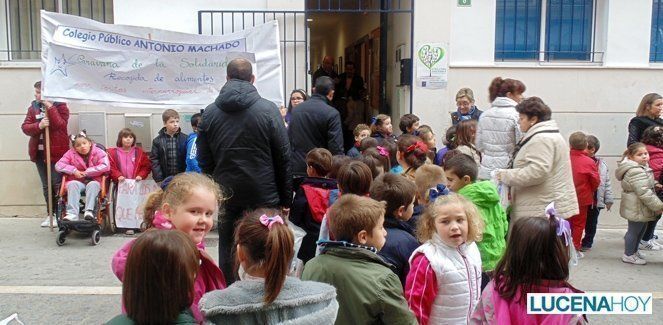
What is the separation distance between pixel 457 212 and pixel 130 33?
220 inches

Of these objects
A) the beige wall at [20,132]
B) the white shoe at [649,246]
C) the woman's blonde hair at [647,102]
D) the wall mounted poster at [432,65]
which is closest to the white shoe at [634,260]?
the white shoe at [649,246]

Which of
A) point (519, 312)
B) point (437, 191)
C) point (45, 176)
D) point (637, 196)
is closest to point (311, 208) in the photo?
point (437, 191)

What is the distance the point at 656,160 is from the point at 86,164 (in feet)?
20.9

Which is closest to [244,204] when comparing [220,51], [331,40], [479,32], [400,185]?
[400,185]

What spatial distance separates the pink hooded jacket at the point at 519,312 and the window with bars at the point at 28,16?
753cm

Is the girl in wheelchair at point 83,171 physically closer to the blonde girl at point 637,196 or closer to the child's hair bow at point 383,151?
the child's hair bow at point 383,151

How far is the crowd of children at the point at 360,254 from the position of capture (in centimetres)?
219

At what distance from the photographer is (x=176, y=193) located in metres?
2.97

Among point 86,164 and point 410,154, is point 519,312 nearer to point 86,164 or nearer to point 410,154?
point 410,154

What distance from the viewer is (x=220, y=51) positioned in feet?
25.3

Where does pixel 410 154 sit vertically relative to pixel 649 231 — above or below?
above

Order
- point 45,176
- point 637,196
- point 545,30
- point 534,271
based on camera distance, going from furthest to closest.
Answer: point 545,30, point 45,176, point 637,196, point 534,271

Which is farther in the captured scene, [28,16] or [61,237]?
[28,16]

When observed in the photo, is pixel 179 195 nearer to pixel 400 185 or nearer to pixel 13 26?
pixel 400 185
